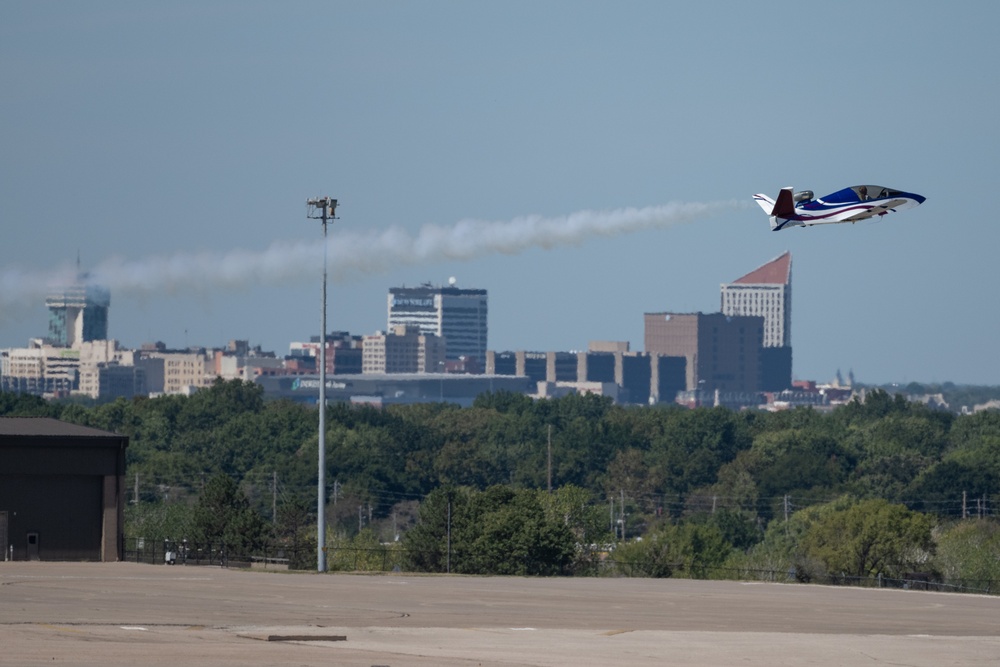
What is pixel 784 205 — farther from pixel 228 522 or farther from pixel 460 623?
pixel 228 522

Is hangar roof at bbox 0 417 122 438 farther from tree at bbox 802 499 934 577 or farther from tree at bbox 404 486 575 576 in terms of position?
tree at bbox 802 499 934 577

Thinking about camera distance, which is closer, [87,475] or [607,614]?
[607,614]

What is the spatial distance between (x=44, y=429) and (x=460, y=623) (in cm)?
4304

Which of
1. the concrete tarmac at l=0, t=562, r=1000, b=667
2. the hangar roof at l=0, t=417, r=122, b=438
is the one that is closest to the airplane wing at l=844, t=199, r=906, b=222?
the concrete tarmac at l=0, t=562, r=1000, b=667

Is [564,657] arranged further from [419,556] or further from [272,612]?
[419,556]

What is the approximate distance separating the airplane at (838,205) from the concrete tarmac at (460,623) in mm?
13867

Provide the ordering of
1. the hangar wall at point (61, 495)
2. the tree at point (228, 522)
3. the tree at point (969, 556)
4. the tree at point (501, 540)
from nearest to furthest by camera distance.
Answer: the hangar wall at point (61, 495)
the tree at point (228, 522)
the tree at point (501, 540)
the tree at point (969, 556)

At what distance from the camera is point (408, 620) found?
50.8 m

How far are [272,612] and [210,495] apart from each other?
216ft

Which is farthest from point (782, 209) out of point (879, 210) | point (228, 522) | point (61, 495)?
point (228, 522)

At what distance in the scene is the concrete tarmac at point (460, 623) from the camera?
1635 inches

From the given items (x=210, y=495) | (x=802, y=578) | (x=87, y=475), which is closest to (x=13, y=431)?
(x=87, y=475)

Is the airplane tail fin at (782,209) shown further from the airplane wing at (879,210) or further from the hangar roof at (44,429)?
the hangar roof at (44,429)

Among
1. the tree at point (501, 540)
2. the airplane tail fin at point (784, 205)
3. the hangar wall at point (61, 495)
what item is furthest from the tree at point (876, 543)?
the hangar wall at point (61, 495)
